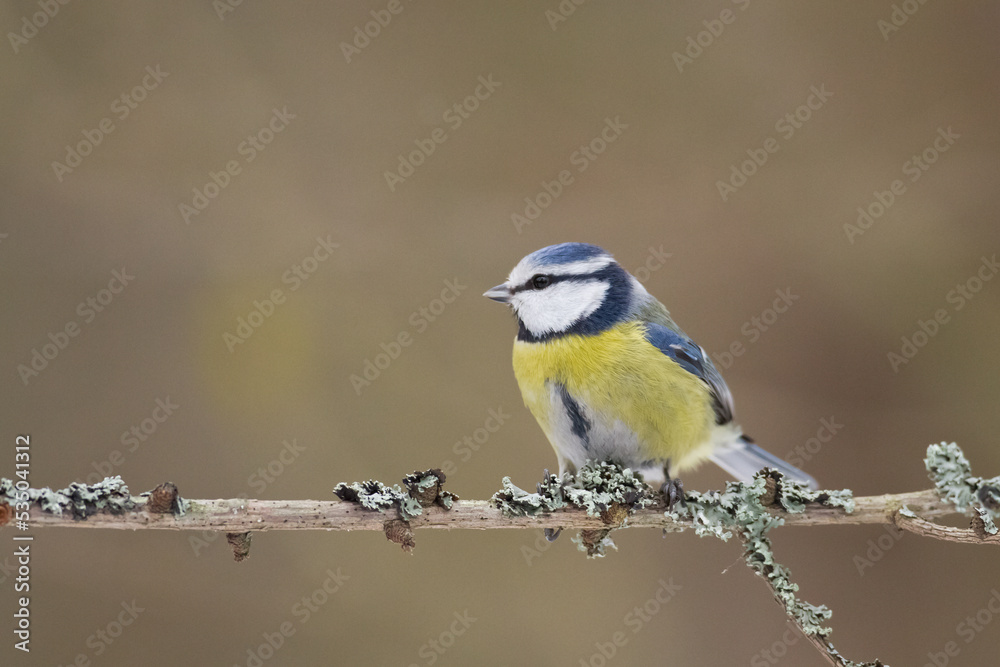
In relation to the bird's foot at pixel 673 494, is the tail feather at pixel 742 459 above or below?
below

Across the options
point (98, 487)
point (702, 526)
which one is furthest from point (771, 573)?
point (98, 487)

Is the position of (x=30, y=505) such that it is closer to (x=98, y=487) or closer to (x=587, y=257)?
(x=98, y=487)

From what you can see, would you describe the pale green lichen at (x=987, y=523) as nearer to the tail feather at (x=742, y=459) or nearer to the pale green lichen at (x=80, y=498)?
the tail feather at (x=742, y=459)

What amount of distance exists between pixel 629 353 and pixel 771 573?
521 millimetres

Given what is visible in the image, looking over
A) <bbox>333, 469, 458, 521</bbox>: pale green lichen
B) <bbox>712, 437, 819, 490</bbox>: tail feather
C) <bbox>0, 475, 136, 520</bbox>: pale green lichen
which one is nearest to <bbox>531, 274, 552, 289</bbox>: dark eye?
<bbox>333, 469, 458, 521</bbox>: pale green lichen

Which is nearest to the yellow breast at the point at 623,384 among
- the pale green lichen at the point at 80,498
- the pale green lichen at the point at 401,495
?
the pale green lichen at the point at 401,495

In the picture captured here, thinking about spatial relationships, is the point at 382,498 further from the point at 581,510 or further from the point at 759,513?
the point at 759,513

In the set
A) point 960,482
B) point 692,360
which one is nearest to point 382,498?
point 692,360

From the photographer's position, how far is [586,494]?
1.49 metres

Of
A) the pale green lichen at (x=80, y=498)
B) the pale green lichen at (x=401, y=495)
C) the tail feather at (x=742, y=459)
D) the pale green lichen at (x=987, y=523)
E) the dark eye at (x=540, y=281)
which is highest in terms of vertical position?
the pale green lichen at (x=80, y=498)

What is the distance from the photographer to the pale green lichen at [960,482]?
1.31m

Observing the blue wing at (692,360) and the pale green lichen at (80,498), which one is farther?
the blue wing at (692,360)

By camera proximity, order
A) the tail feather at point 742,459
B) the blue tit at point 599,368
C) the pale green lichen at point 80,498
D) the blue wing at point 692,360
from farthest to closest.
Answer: the tail feather at point 742,459 → the blue wing at point 692,360 → the blue tit at point 599,368 → the pale green lichen at point 80,498

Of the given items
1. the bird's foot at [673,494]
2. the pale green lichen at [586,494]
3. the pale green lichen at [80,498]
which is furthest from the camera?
the bird's foot at [673,494]
